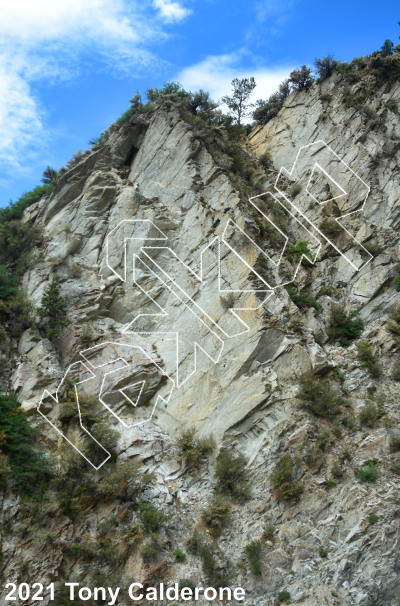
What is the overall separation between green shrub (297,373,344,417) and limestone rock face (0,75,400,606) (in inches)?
9.8

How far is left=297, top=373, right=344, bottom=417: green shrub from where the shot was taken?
12.9m

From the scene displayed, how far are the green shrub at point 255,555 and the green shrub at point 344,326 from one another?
7.27 meters

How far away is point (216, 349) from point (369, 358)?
17.1ft

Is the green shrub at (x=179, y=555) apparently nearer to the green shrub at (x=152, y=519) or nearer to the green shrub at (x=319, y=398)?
the green shrub at (x=152, y=519)

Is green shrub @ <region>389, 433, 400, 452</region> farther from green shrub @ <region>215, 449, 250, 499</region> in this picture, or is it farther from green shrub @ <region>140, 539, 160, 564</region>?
green shrub @ <region>140, 539, 160, 564</region>

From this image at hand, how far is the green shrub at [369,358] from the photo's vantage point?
13.6 meters

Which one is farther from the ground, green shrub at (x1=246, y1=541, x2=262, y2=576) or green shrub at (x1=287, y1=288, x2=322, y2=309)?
green shrub at (x1=287, y1=288, x2=322, y2=309)

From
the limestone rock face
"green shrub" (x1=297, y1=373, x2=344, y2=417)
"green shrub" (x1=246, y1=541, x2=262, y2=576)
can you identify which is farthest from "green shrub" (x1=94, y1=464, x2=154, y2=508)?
"green shrub" (x1=297, y1=373, x2=344, y2=417)

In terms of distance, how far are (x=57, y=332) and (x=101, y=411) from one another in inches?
146

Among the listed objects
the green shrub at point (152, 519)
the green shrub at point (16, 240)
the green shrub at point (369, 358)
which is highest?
the green shrub at point (16, 240)

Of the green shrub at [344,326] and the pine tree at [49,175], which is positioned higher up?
the pine tree at [49,175]

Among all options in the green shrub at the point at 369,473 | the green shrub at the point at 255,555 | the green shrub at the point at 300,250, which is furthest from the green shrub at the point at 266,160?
the green shrub at the point at 255,555

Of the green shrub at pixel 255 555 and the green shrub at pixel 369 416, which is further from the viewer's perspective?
the green shrub at pixel 369 416

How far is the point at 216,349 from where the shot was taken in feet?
49.0
